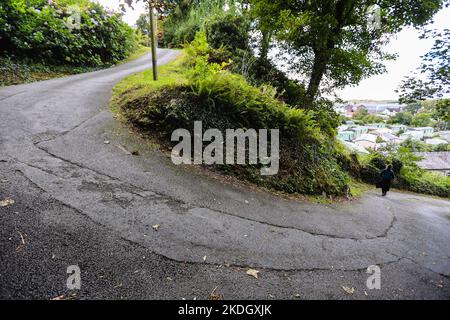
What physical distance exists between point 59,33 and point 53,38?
1.45 feet

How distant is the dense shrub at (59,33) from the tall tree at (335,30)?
30.0 feet

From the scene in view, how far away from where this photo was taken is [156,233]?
11.9ft

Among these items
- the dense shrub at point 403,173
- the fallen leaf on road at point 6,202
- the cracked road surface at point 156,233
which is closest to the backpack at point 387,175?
the dense shrub at point 403,173

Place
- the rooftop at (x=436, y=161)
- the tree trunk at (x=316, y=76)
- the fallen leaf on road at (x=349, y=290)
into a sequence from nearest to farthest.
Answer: the fallen leaf on road at (x=349, y=290), the tree trunk at (x=316, y=76), the rooftop at (x=436, y=161)

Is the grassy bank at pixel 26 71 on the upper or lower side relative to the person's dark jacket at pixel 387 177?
upper

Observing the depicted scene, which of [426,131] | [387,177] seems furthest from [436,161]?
[426,131]

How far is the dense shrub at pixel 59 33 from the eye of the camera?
10.4 m

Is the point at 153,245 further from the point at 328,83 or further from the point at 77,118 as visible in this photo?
the point at 328,83

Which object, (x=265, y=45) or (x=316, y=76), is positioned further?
(x=265, y=45)

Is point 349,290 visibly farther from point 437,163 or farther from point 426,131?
point 426,131

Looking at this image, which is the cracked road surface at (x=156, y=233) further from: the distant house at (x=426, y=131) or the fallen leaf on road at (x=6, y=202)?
the distant house at (x=426, y=131)
